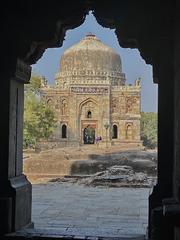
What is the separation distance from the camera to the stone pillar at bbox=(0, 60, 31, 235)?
4636mm

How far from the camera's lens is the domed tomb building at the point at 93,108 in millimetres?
45844

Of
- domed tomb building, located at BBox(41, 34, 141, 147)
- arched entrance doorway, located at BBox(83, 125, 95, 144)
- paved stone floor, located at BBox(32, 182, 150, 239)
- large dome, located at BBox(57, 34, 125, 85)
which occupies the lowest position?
paved stone floor, located at BBox(32, 182, 150, 239)

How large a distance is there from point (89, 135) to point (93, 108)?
3.92 m

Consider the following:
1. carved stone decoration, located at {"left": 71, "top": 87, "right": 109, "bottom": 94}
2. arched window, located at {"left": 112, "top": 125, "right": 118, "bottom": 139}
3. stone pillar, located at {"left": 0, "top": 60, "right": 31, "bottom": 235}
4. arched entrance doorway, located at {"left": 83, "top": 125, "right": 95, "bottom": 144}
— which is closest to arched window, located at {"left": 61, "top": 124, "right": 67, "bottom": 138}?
arched entrance doorway, located at {"left": 83, "top": 125, "right": 95, "bottom": 144}

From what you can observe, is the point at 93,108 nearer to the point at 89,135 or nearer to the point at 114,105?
the point at 114,105

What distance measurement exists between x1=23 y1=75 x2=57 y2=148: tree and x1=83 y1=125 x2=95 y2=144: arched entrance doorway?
10.1 metres

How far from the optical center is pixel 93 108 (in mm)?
47000

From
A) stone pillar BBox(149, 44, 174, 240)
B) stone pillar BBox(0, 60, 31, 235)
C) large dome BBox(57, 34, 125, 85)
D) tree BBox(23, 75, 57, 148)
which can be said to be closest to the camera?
stone pillar BBox(149, 44, 174, 240)

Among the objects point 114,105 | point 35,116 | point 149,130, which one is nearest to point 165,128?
point 35,116

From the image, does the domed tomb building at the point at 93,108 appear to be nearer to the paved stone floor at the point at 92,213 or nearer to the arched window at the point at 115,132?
the arched window at the point at 115,132

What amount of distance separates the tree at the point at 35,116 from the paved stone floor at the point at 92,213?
25.1 meters

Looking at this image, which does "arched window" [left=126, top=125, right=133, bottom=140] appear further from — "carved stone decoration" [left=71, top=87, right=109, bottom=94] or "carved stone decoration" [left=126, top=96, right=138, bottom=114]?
"carved stone decoration" [left=71, top=87, right=109, bottom=94]

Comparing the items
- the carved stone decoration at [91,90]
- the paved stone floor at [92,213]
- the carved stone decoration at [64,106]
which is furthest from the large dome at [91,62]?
the paved stone floor at [92,213]

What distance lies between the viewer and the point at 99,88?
46.0m
